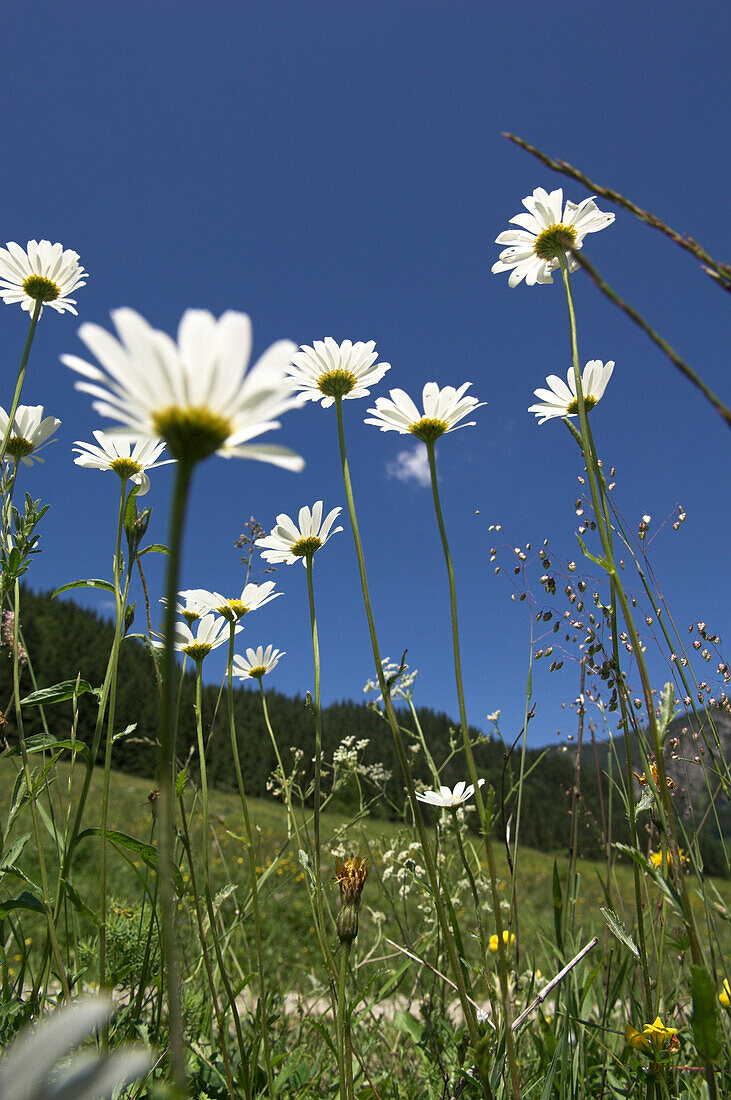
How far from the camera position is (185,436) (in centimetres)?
49

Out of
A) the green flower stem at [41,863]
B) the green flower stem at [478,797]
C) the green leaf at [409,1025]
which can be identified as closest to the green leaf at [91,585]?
the green flower stem at [41,863]

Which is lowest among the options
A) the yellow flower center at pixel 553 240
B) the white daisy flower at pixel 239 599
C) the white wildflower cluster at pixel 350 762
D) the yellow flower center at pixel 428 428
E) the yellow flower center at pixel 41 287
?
the white wildflower cluster at pixel 350 762

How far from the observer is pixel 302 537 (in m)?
1.34

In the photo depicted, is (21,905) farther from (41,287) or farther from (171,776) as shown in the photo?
(41,287)

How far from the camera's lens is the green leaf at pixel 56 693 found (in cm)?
106

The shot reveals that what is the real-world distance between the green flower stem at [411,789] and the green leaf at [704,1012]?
0.29m

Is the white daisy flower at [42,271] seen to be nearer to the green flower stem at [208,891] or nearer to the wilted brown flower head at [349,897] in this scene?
the green flower stem at [208,891]

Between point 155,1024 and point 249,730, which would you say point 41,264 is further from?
point 249,730

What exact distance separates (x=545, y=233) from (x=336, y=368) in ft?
1.59

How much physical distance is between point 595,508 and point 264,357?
649mm

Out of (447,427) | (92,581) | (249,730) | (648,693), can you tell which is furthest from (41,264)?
(249,730)

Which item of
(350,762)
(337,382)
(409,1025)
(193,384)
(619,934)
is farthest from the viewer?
(350,762)

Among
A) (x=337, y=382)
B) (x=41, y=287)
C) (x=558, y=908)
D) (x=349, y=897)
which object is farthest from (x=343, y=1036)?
(x=41, y=287)

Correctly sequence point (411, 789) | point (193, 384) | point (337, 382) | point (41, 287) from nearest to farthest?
1. point (193, 384)
2. point (411, 789)
3. point (337, 382)
4. point (41, 287)
